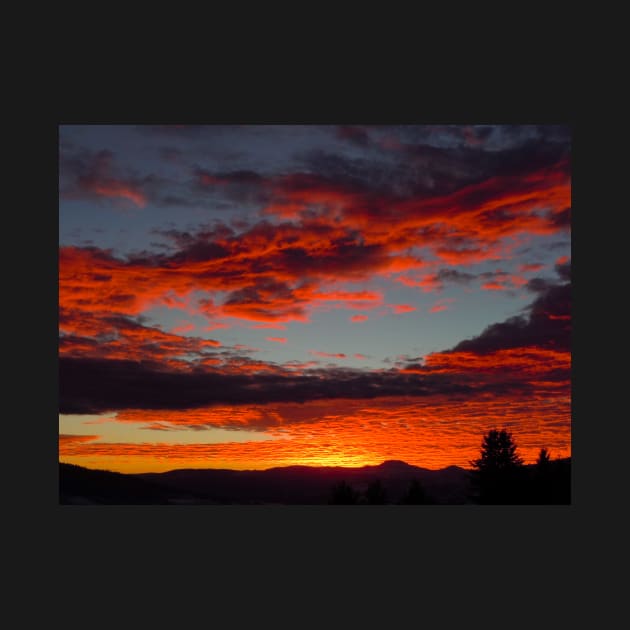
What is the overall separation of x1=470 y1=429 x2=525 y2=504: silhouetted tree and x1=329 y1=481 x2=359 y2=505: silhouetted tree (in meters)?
2.96

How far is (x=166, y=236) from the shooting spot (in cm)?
2302

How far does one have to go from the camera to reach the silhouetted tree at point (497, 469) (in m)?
22.6

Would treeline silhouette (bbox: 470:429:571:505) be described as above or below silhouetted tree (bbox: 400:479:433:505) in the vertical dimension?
above

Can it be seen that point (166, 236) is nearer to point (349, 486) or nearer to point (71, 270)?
point (71, 270)

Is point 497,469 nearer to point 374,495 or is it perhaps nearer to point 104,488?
point 374,495

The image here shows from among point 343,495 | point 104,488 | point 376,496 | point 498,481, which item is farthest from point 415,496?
point 104,488

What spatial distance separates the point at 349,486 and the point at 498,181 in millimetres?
8152

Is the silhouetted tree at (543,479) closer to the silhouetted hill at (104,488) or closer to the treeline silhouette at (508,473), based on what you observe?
the treeline silhouette at (508,473)

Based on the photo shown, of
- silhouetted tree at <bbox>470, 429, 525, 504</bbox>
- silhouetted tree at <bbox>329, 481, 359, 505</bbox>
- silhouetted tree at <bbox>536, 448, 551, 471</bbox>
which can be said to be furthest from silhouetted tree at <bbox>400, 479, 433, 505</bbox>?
silhouetted tree at <bbox>536, 448, 551, 471</bbox>

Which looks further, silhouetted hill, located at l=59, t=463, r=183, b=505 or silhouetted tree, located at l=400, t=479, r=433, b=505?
silhouetted tree, located at l=400, t=479, r=433, b=505

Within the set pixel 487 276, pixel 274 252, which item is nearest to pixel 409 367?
pixel 487 276

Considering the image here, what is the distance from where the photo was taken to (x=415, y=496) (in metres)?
22.5

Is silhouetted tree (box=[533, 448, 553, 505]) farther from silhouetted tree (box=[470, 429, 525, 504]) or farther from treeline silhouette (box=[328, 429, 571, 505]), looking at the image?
silhouetted tree (box=[470, 429, 525, 504])

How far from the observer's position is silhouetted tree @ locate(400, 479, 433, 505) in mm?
22312
